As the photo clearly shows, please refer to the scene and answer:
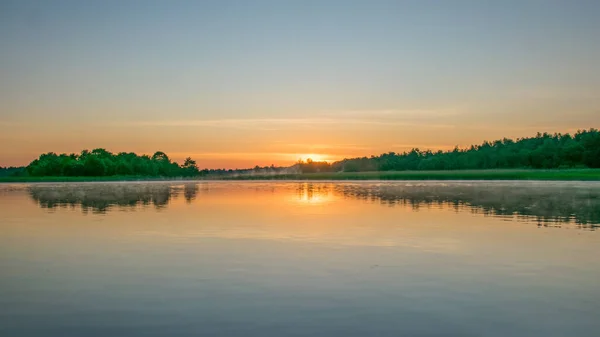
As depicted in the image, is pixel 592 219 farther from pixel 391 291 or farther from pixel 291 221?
pixel 391 291

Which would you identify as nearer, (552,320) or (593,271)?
(552,320)

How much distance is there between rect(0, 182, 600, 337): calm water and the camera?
1136 centimetres

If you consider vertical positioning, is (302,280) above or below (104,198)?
below

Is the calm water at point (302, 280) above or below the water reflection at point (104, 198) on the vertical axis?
below

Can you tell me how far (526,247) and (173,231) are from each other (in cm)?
1704

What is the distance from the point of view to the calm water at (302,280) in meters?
11.4

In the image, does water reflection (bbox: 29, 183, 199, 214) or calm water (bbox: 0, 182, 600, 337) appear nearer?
calm water (bbox: 0, 182, 600, 337)

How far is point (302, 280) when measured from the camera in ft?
51.2

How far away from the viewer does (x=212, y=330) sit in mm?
10961

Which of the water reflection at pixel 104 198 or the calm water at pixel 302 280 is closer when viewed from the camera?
the calm water at pixel 302 280

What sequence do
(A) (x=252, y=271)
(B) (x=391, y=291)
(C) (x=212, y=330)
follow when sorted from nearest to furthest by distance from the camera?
(C) (x=212, y=330)
(B) (x=391, y=291)
(A) (x=252, y=271)

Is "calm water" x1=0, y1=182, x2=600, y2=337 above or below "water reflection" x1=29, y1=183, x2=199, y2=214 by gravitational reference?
below

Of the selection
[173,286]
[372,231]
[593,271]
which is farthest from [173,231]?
[593,271]

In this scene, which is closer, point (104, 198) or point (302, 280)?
point (302, 280)
